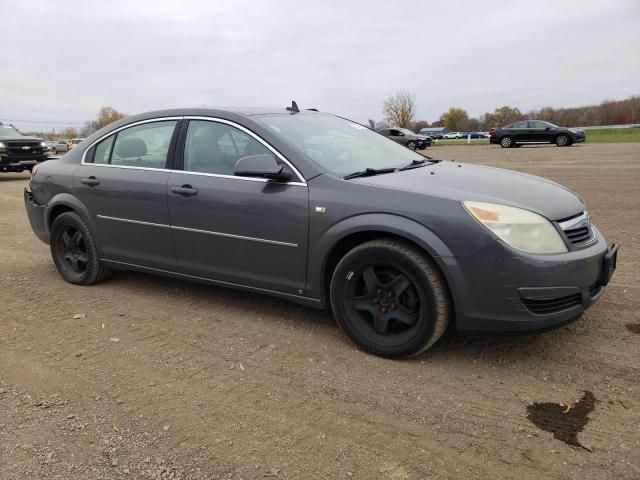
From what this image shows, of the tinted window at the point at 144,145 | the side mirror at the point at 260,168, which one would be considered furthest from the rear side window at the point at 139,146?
the side mirror at the point at 260,168

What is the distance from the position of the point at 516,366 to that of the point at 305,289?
142cm

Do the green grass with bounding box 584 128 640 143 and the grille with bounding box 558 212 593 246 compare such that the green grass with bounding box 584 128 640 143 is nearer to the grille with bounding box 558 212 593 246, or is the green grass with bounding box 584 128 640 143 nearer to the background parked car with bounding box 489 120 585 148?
the background parked car with bounding box 489 120 585 148

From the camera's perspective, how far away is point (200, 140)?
4.30 m

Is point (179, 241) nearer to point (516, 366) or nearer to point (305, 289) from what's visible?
point (305, 289)

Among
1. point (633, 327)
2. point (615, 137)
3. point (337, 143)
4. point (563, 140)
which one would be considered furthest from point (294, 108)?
point (615, 137)

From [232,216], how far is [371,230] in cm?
108

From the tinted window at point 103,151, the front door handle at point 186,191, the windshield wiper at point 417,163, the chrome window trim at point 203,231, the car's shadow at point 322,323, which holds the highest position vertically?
the tinted window at point 103,151

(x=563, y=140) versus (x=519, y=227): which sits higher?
(x=563, y=140)

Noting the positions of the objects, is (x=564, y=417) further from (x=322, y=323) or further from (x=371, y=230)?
(x=322, y=323)

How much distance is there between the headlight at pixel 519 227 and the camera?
312 centimetres

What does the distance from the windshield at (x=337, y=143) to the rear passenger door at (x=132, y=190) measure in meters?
0.96

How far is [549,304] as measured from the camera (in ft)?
10.4

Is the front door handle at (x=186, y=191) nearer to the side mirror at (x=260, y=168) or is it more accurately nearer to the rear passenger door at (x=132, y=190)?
the rear passenger door at (x=132, y=190)

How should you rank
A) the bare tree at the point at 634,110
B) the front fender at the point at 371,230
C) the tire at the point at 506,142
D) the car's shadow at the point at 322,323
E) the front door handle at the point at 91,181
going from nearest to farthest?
the front fender at the point at 371,230
the car's shadow at the point at 322,323
the front door handle at the point at 91,181
the tire at the point at 506,142
the bare tree at the point at 634,110
